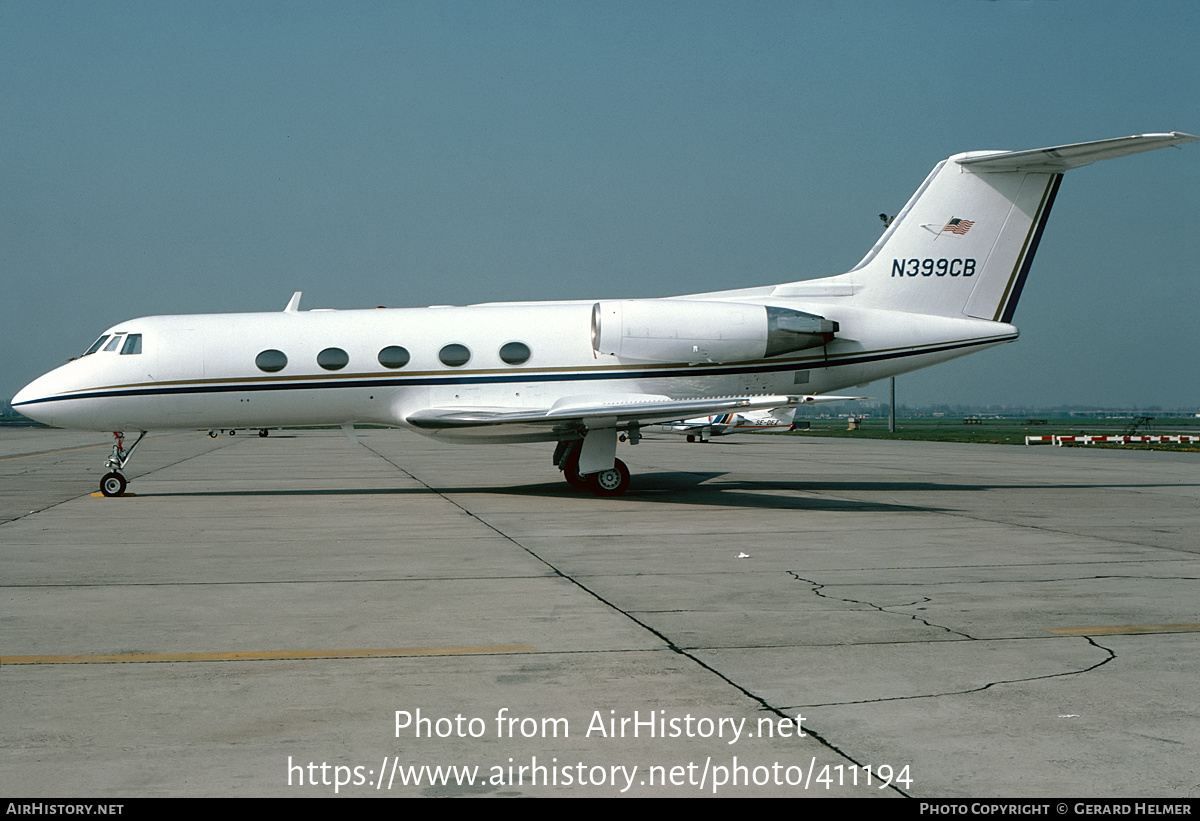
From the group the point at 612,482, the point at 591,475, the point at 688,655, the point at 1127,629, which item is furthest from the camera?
the point at 591,475

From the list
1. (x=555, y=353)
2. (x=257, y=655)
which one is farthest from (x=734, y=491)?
(x=257, y=655)

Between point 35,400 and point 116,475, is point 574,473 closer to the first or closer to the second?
point 116,475

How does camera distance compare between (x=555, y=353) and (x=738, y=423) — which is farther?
(x=738, y=423)

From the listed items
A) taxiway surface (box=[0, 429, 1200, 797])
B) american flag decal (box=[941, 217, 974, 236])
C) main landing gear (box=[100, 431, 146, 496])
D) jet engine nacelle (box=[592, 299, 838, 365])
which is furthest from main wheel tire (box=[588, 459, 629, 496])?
main landing gear (box=[100, 431, 146, 496])

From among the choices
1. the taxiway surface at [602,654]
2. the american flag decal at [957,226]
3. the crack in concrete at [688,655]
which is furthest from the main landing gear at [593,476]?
the american flag decal at [957,226]

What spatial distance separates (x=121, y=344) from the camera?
17984 mm

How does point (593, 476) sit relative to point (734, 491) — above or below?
above

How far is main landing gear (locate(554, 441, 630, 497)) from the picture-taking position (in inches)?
703

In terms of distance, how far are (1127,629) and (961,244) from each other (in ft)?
41.8

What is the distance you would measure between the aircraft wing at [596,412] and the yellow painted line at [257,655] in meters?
9.32

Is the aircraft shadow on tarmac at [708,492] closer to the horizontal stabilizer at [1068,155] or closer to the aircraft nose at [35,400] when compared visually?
the aircraft nose at [35,400]

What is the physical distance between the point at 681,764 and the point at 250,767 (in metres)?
1.79

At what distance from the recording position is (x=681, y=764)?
4.34m
